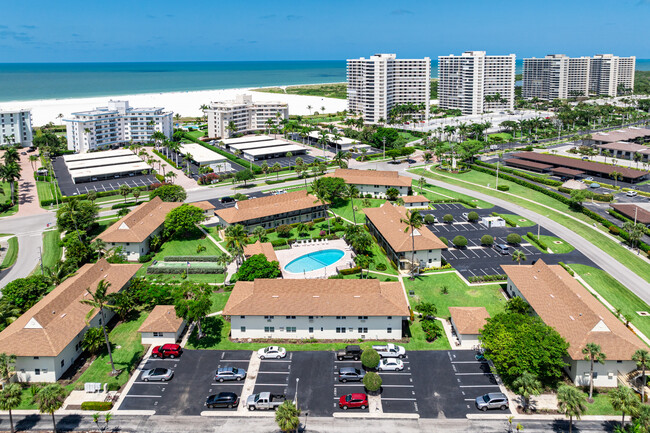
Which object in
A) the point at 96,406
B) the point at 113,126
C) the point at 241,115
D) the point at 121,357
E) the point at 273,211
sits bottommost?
the point at 96,406

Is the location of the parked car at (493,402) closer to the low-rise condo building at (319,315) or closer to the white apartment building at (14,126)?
the low-rise condo building at (319,315)

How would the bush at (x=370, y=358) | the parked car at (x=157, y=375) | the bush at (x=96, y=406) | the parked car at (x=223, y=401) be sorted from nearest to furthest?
the bush at (x=96, y=406)
the parked car at (x=223, y=401)
the parked car at (x=157, y=375)
the bush at (x=370, y=358)

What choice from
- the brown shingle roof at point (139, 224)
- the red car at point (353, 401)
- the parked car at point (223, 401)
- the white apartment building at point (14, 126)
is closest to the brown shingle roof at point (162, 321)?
the parked car at point (223, 401)

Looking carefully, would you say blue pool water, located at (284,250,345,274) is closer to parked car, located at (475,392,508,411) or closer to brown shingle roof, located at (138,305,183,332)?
brown shingle roof, located at (138,305,183,332)

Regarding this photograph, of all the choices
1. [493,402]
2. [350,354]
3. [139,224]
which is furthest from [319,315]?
[139,224]

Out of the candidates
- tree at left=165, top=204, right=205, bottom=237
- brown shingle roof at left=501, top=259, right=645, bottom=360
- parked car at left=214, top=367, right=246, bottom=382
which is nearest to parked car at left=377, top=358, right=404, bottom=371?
parked car at left=214, top=367, right=246, bottom=382

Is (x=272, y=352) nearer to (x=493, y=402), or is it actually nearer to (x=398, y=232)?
(x=493, y=402)
